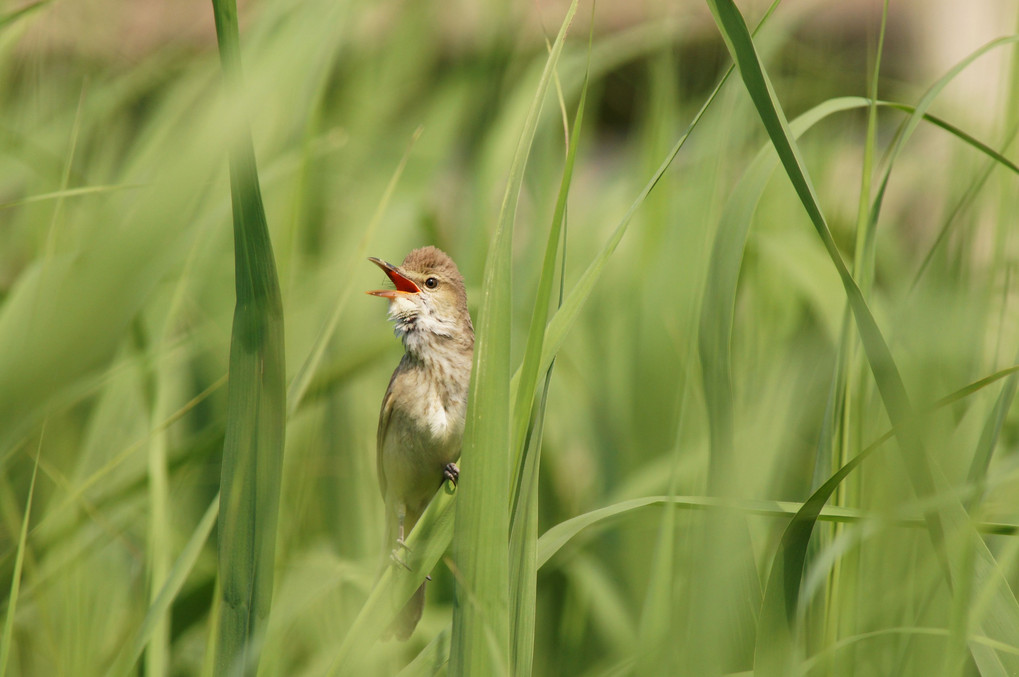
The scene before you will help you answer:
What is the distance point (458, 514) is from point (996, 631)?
66cm

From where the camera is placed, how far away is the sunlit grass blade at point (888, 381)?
0.77 metres

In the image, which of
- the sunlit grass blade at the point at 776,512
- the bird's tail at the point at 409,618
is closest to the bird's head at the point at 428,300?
the bird's tail at the point at 409,618

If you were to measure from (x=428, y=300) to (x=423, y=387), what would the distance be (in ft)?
0.63

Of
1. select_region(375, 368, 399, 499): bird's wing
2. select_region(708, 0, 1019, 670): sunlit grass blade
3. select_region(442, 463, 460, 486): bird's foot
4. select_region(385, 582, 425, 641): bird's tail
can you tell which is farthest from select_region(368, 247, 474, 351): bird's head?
select_region(708, 0, 1019, 670): sunlit grass blade

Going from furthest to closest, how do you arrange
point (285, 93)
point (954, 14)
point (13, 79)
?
1. point (954, 14)
2. point (13, 79)
3. point (285, 93)

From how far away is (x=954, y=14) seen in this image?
305 cm

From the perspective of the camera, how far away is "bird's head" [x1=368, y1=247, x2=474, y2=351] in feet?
5.57

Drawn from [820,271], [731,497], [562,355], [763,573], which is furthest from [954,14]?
[731,497]

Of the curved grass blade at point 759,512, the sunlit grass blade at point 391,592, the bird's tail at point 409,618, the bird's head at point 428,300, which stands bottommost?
the bird's tail at point 409,618

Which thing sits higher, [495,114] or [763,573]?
[495,114]

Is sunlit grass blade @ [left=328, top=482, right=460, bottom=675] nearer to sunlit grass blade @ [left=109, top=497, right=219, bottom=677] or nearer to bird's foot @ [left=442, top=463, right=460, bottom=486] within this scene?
sunlit grass blade @ [left=109, top=497, right=219, bottom=677]

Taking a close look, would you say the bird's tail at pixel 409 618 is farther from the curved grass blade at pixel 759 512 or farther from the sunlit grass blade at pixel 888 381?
the sunlit grass blade at pixel 888 381

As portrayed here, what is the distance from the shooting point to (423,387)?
168 centimetres

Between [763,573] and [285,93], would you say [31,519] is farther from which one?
[763,573]
